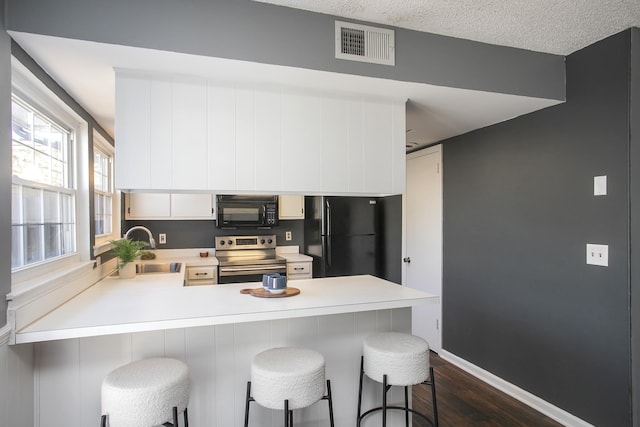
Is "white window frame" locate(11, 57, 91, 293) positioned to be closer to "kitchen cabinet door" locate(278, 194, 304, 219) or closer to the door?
"kitchen cabinet door" locate(278, 194, 304, 219)

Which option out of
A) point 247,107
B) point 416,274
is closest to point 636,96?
point 247,107

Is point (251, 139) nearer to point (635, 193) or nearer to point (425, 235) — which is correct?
point (635, 193)

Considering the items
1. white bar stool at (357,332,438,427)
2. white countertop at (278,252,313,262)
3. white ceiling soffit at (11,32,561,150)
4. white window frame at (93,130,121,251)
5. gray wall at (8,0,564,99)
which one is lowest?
white bar stool at (357,332,438,427)

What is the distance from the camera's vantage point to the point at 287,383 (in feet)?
5.29

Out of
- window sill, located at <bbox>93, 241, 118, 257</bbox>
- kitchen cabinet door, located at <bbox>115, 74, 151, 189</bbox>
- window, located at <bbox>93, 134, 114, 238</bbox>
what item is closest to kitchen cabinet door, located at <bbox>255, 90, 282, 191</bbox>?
kitchen cabinet door, located at <bbox>115, 74, 151, 189</bbox>

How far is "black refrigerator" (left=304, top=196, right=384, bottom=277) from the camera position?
13.2 ft

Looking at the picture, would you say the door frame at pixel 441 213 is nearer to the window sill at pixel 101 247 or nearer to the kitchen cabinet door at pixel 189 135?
the kitchen cabinet door at pixel 189 135

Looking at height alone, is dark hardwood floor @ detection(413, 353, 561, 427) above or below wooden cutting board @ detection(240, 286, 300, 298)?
below

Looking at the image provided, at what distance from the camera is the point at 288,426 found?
160 cm

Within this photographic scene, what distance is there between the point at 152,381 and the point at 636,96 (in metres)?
2.82

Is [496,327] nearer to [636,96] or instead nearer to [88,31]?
[636,96]

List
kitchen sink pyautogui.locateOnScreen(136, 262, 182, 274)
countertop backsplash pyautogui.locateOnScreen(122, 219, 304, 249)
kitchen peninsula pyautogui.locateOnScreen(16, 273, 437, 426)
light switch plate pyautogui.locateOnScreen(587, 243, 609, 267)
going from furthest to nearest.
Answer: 1. countertop backsplash pyautogui.locateOnScreen(122, 219, 304, 249)
2. kitchen sink pyautogui.locateOnScreen(136, 262, 182, 274)
3. light switch plate pyautogui.locateOnScreen(587, 243, 609, 267)
4. kitchen peninsula pyautogui.locateOnScreen(16, 273, 437, 426)

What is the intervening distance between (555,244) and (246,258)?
298 cm

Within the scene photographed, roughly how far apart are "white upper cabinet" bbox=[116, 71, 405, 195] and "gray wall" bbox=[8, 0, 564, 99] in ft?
0.96
